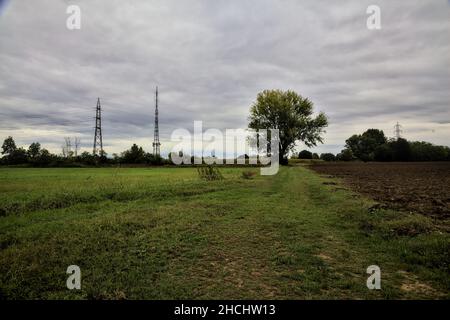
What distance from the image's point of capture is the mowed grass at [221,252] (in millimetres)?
4590

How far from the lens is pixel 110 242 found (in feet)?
23.2

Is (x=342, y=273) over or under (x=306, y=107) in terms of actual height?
under

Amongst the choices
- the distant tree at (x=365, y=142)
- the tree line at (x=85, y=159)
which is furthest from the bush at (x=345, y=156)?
the tree line at (x=85, y=159)

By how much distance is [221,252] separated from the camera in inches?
252

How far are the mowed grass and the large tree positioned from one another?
4830 cm

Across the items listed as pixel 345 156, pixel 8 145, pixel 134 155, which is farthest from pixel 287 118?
pixel 8 145

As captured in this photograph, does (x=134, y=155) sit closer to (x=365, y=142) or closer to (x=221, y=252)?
(x=221, y=252)

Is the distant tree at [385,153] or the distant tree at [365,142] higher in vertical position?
the distant tree at [365,142]

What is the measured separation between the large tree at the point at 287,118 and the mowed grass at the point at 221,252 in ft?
158

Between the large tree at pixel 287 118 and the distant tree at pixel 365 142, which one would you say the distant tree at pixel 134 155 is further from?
the distant tree at pixel 365 142

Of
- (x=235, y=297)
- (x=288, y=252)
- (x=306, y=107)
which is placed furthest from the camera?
(x=306, y=107)
